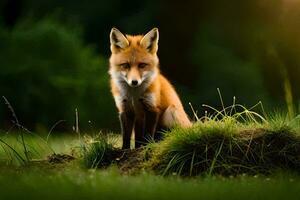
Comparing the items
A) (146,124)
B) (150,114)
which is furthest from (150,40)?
(146,124)

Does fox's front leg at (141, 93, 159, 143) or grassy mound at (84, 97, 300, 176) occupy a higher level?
fox's front leg at (141, 93, 159, 143)

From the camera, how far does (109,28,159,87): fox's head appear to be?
25.7 feet

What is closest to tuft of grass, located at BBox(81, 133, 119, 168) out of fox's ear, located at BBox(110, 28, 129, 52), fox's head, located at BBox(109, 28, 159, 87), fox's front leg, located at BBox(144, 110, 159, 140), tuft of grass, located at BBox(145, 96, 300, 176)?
fox's front leg, located at BBox(144, 110, 159, 140)

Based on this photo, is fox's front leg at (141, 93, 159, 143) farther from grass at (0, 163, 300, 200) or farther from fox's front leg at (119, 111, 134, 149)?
grass at (0, 163, 300, 200)

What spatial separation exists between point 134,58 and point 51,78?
5.62 metres

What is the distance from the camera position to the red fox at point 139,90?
791 cm

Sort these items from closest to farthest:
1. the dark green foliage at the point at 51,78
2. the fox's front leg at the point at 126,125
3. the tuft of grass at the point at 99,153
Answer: the tuft of grass at the point at 99,153, the fox's front leg at the point at 126,125, the dark green foliage at the point at 51,78

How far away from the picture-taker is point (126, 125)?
8055mm

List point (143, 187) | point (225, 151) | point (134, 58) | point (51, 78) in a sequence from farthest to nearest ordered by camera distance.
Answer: point (51, 78), point (134, 58), point (225, 151), point (143, 187)

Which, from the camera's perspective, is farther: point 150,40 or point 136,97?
point 150,40

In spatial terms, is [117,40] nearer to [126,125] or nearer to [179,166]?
[126,125]

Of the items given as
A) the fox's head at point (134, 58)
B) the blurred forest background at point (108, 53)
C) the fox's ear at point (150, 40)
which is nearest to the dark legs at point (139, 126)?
the fox's head at point (134, 58)

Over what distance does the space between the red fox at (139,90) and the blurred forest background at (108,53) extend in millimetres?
4922

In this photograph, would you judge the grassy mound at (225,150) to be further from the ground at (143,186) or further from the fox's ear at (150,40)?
the fox's ear at (150,40)
